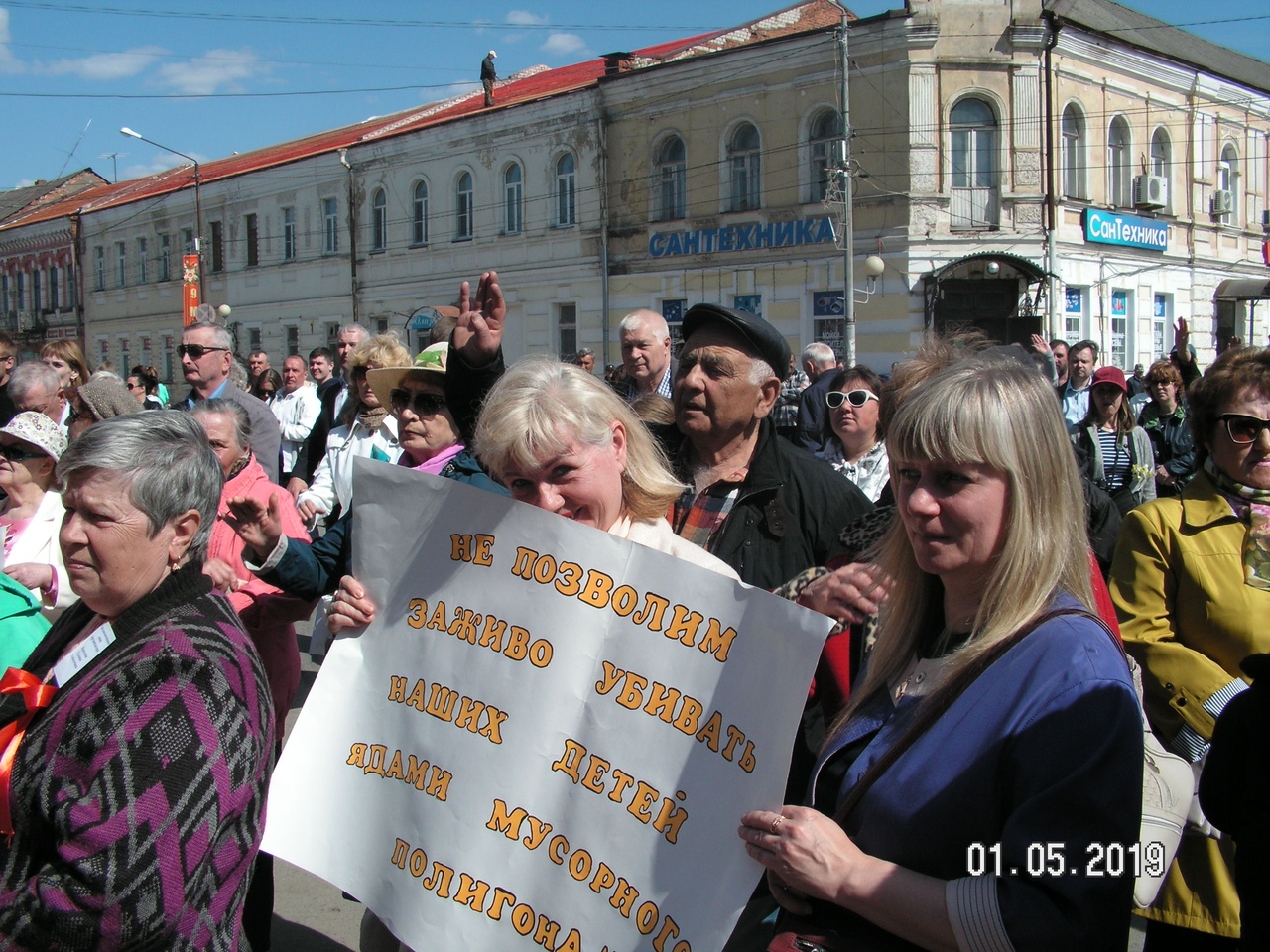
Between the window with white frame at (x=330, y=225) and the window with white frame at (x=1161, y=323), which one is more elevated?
the window with white frame at (x=330, y=225)

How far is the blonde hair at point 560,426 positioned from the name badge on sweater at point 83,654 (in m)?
0.87

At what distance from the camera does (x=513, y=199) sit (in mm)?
28516

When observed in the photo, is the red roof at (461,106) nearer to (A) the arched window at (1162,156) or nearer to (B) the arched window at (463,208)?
(B) the arched window at (463,208)

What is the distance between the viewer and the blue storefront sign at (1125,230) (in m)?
22.6

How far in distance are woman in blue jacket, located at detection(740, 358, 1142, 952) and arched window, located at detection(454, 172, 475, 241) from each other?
94.9 ft

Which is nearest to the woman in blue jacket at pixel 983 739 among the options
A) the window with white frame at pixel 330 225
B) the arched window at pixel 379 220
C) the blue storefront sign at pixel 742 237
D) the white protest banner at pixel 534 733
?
the white protest banner at pixel 534 733

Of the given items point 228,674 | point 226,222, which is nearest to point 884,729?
point 228,674

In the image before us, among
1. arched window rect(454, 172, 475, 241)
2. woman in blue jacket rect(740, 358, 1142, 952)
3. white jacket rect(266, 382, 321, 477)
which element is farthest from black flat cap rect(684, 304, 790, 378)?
arched window rect(454, 172, 475, 241)

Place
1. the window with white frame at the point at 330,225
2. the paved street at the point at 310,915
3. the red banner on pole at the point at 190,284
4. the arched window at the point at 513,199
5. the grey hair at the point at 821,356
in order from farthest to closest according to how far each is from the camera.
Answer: the window with white frame at the point at 330,225
the red banner on pole at the point at 190,284
the arched window at the point at 513,199
the grey hair at the point at 821,356
the paved street at the point at 310,915

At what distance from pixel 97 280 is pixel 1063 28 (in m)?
38.8

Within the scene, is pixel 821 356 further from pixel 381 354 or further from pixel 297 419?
pixel 381 354

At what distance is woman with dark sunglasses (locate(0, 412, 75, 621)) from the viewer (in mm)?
4043

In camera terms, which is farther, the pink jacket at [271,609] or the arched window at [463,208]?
the arched window at [463,208]

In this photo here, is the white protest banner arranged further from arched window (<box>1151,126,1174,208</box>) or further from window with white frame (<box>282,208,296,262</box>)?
window with white frame (<box>282,208,296,262</box>)
